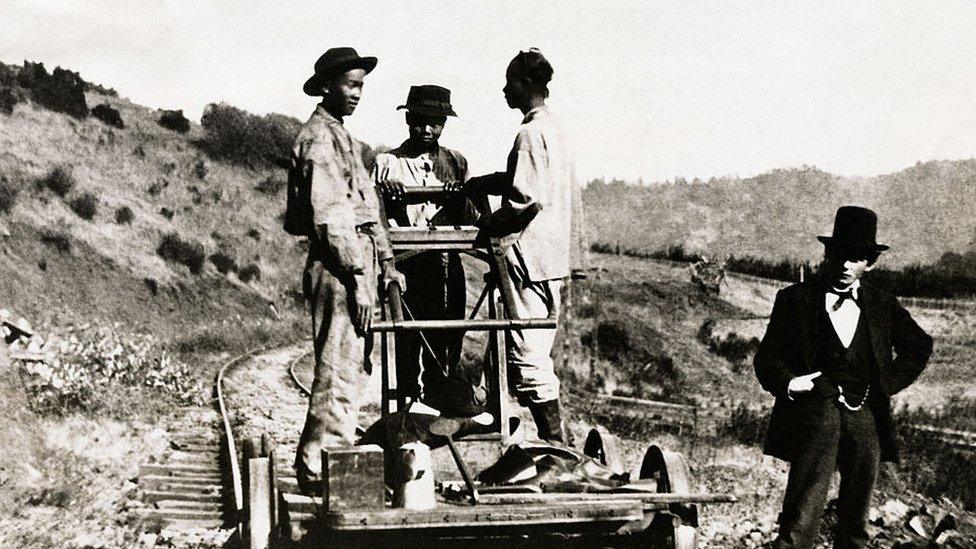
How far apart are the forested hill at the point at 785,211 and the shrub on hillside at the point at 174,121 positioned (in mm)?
17627

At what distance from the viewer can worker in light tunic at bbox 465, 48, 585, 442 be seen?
718 centimetres

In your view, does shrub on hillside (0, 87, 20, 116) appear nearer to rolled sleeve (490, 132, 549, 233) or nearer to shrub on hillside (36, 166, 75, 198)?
shrub on hillside (36, 166, 75, 198)

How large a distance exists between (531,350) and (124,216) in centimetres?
2837

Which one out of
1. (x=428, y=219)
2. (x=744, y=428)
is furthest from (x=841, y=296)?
(x=744, y=428)

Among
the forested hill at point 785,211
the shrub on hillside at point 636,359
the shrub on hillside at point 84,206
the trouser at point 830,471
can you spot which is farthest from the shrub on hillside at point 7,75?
the trouser at point 830,471

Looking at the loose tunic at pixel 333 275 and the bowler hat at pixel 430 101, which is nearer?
the loose tunic at pixel 333 275

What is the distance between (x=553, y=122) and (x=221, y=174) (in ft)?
132

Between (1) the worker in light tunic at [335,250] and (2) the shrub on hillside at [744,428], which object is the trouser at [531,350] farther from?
(2) the shrub on hillside at [744,428]

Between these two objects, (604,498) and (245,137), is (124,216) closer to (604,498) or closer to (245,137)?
(245,137)

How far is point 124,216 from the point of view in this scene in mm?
33531

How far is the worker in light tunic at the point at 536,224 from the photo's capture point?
718 centimetres

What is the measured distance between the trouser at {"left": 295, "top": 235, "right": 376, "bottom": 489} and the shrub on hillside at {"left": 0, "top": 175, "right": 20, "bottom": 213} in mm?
24246

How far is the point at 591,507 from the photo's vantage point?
Answer: 531 centimetres

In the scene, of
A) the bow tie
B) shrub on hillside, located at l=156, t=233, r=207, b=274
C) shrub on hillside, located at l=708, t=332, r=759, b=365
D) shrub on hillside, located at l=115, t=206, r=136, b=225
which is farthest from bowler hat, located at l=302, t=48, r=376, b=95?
shrub on hillside, located at l=115, t=206, r=136, b=225
